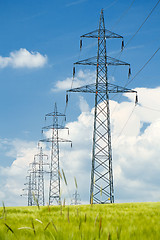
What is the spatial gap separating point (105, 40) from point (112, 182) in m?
13.7

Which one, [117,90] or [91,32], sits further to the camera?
[91,32]

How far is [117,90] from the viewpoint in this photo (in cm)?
2433

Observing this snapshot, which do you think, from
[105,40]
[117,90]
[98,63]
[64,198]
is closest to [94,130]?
[117,90]

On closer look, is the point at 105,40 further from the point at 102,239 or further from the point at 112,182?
the point at 102,239

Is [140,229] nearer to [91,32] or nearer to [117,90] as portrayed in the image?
[117,90]

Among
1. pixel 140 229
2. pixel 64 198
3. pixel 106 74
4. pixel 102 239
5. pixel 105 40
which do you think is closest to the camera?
pixel 102 239

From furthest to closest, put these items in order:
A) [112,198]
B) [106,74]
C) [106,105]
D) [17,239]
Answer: [106,74], [106,105], [112,198], [17,239]

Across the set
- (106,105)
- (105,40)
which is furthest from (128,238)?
(105,40)

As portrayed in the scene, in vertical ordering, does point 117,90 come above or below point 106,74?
below

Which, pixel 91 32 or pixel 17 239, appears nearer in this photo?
pixel 17 239

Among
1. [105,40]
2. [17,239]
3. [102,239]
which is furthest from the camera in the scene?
[105,40]

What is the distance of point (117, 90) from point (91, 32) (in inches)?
295

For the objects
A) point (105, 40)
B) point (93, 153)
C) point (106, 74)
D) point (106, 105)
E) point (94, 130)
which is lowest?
point (93, 153)

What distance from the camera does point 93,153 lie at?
22188mm
